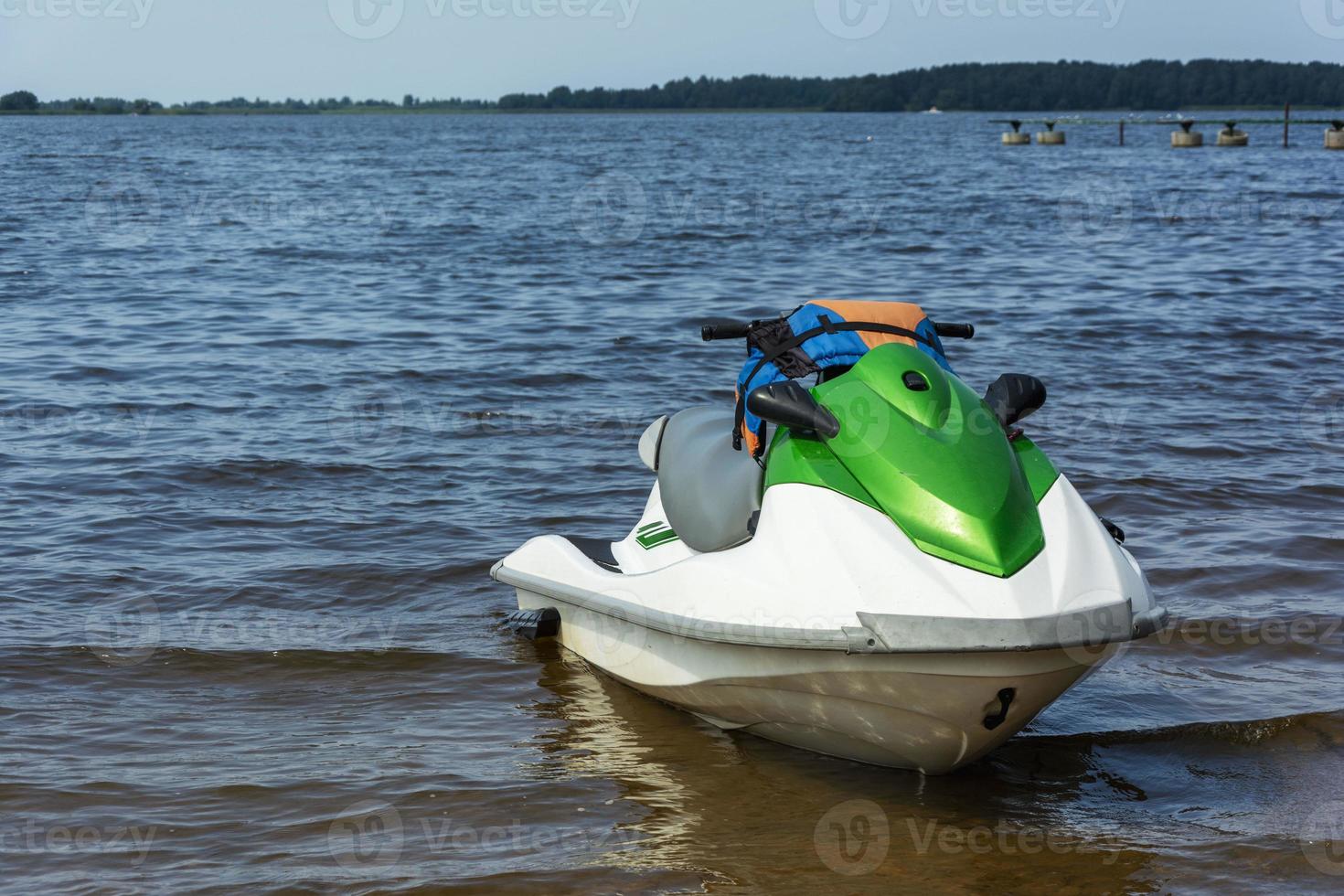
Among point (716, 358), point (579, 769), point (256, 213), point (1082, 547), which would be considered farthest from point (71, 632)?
point (256, 213)

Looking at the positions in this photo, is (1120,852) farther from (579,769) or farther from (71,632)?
(71,632)

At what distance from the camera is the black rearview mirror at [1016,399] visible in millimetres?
4293
